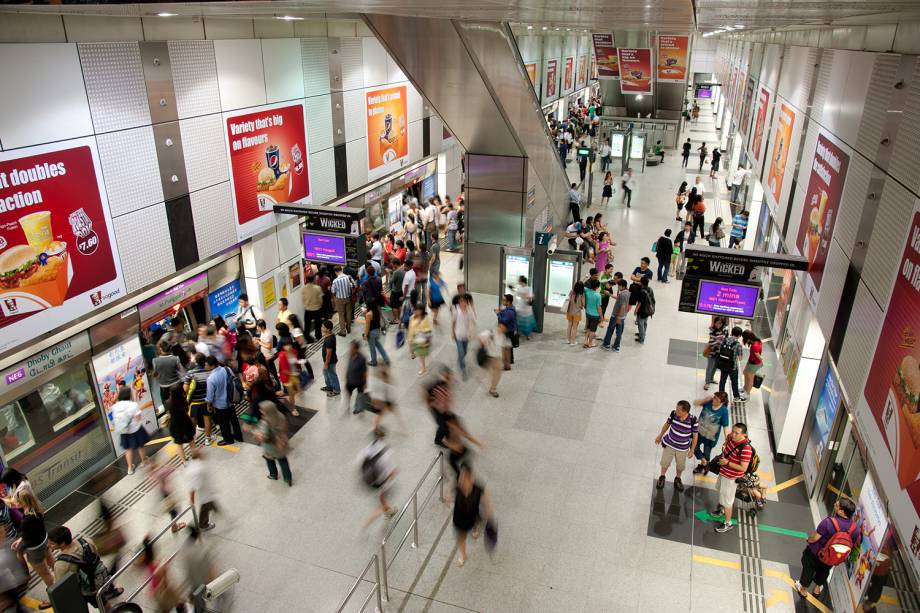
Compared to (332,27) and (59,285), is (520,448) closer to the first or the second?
(59,285)

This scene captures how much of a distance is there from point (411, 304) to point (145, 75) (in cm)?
585

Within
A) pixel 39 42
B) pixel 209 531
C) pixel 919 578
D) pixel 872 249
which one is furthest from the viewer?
pixel 209 531

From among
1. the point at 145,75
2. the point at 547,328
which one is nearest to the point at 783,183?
the point at 547,328

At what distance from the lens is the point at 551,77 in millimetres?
31578

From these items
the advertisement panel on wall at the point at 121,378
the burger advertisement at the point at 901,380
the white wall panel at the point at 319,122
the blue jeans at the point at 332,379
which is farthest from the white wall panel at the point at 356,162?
the burger advertisement at the point at 901,380

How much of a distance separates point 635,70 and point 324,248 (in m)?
20.1

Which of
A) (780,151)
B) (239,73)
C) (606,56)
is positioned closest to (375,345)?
(239,73)

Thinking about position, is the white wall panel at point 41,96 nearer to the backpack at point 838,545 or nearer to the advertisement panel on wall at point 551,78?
the backpack at point 838,545

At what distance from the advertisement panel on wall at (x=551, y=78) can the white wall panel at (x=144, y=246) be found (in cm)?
2517

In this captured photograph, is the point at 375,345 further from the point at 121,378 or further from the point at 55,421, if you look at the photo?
the point at 55,421

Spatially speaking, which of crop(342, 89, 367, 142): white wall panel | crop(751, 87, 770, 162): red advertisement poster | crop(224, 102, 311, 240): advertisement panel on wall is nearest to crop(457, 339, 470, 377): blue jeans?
crop(224, 102, 311, 240): advertisement panel on wall

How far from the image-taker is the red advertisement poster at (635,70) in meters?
25.5

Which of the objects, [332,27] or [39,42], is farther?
[332,27]

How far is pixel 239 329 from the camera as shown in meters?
9.69
